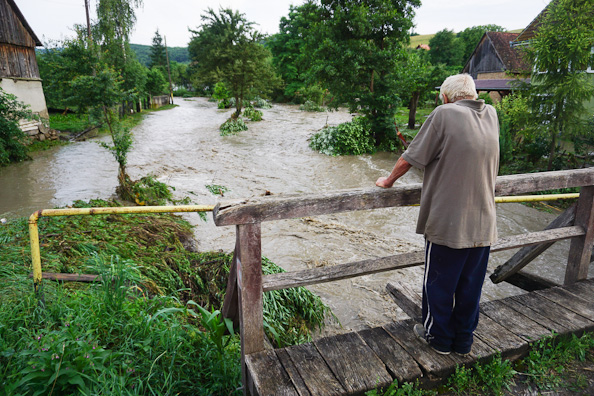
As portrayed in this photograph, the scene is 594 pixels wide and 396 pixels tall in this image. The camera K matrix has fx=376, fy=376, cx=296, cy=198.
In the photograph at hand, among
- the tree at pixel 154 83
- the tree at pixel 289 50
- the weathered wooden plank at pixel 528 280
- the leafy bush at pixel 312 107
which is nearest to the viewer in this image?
the weathered wooden plank at pixel 528 280

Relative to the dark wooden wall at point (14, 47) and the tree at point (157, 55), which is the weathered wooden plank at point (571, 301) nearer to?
the dark wooden wall at point (14, 47)

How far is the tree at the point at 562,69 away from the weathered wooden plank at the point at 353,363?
11.5 m

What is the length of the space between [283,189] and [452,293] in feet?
32.0

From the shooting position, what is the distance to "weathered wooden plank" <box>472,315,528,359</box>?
2541 millimetres

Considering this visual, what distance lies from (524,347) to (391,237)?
5.81 m

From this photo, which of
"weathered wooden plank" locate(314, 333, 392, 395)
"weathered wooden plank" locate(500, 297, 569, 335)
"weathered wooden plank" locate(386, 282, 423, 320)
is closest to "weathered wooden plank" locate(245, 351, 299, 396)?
"weathered wooden plank" locate(314, 333, 392, 395)

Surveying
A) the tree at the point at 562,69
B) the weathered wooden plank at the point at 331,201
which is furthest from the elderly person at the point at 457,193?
the tree at the point at 562,69

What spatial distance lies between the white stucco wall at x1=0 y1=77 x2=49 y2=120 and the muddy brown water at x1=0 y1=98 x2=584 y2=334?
137 inches

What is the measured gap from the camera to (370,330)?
109 inches

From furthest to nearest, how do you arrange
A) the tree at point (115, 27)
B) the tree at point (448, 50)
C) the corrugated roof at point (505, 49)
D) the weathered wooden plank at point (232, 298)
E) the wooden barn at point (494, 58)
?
the tree at point (448, 50)
the wooden barn at point (494, 58)
the corrugated roof at point (505, 49)
the tree at point (115, 27)
the weathered wooden plank at point (232, 298)

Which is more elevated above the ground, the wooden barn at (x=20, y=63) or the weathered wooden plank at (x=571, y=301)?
the wooden barn at (x=20, y=63)

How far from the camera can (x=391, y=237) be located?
8.36 metres

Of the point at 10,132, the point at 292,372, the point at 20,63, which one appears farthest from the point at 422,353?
the point at 20,63

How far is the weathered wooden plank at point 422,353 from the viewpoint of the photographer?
235 centimetres
